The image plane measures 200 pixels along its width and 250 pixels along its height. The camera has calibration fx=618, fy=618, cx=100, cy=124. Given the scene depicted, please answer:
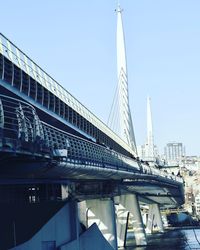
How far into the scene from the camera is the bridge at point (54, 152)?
17.1 meters

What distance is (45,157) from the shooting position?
1775 centimetres

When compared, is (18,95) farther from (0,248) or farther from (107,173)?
(107,173)

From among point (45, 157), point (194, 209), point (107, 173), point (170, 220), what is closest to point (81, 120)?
point (107, 173)

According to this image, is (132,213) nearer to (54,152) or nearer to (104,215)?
(104,215)

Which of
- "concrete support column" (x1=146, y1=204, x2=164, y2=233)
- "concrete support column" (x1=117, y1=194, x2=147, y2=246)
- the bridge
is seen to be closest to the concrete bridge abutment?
the bridge

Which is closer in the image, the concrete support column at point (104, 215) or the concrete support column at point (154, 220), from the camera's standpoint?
the concrete support column at point (104, 215)

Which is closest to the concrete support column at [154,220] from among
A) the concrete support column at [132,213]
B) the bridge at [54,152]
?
the concrete support column at [132,213]

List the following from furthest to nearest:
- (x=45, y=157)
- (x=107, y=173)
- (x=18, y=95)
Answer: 1. (x=107, y=173)
2. (x=18, y=95)
3. (x=45, y=157)

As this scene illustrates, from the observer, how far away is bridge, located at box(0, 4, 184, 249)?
17.1m

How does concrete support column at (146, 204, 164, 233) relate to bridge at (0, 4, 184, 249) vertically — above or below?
below

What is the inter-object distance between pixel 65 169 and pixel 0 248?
4.28 metres

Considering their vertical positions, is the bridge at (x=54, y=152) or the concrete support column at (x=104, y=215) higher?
the bridge at (x=54, y=152)

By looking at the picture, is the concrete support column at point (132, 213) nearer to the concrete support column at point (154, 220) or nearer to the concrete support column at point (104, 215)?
the concrete support column at point (104, 215)

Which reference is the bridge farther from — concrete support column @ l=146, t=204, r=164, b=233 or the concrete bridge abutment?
concrete support column @ l=146, t=204, r=164, b=233
